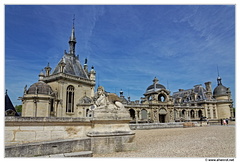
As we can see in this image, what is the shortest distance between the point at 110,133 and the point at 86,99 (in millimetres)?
27710

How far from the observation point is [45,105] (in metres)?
27.2

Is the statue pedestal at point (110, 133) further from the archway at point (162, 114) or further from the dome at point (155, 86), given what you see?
the dome at point (155, 86)

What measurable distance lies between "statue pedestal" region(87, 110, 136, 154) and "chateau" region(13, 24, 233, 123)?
20740mm

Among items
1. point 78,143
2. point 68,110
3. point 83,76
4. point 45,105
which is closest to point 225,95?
point 83,76

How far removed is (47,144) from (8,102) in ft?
85.2

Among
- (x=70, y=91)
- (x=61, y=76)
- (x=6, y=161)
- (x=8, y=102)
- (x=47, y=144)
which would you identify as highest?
(x=61, y=76)

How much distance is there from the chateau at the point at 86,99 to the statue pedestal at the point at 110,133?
68.0 ft

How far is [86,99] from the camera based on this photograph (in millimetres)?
34094

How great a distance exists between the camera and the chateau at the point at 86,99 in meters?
27.3

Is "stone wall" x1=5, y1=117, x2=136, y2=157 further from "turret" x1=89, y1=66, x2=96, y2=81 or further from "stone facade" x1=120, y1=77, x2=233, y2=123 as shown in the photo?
"turret" x1=89, y1=66, x2=96, y2=81

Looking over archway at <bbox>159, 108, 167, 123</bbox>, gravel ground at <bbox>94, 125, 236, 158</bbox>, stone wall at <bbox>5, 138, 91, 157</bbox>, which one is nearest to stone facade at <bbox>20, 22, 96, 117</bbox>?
archway at <bbox>159, 108, 167, 123</bbox>

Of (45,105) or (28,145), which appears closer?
(28,145)

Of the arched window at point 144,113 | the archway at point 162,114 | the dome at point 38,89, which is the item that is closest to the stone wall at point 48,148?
the dome at point 38,89

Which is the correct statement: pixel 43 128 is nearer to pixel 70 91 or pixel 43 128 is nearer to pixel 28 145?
pixel 28 145
